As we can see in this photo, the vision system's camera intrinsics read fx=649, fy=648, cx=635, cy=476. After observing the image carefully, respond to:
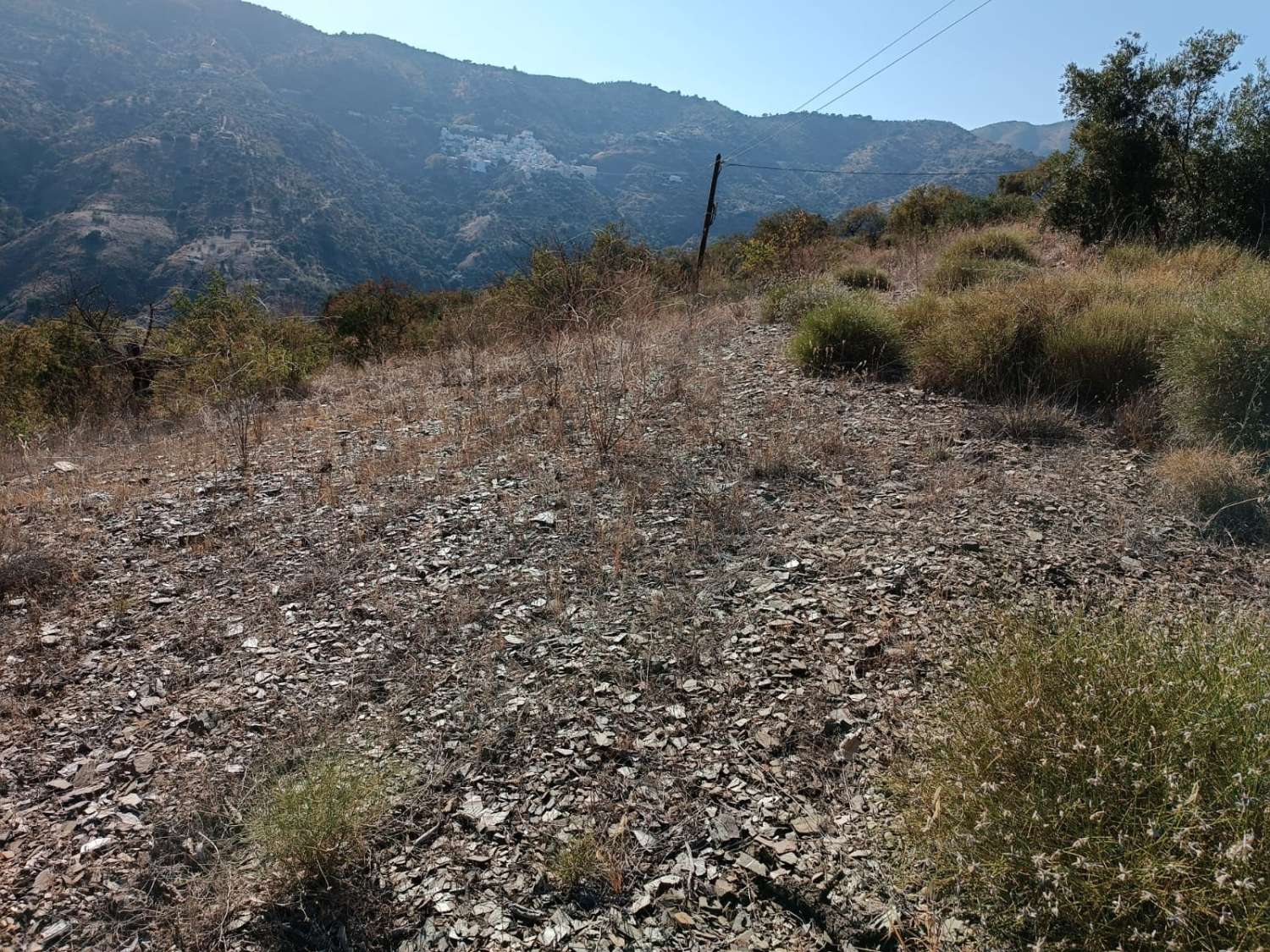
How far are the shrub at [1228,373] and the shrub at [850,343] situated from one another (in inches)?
99.2

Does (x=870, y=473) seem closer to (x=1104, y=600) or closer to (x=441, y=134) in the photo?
(x=1104, y=600)

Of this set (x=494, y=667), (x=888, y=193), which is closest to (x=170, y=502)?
(x=494, y=667)

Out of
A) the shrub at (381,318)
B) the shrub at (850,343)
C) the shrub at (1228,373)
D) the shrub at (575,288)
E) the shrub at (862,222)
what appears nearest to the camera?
the shrub at (1228,373)

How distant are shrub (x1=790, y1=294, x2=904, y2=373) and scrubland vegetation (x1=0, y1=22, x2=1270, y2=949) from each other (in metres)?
0.03

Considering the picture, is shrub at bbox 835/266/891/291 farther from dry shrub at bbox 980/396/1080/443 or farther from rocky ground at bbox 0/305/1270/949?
dry shrub at bbox 980/396/1080/443

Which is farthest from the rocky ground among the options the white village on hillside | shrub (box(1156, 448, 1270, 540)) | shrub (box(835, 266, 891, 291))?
the white village on hillside

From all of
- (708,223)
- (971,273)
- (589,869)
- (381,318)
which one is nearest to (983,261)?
(971,273)

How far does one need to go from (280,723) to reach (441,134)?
583 feet

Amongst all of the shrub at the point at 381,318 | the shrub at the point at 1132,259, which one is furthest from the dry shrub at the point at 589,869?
the shrub at the point at 381,318

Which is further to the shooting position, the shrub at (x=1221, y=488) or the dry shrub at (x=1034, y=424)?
the dry shrub at (x=1034, y=424)

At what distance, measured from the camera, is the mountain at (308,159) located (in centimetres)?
7169

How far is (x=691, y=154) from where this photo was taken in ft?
509

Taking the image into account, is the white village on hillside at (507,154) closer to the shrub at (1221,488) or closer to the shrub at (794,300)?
the shrub at (794,300)

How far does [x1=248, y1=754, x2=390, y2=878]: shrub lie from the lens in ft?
6.98
